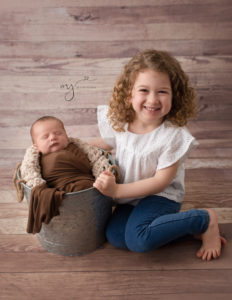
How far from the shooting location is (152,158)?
109cm

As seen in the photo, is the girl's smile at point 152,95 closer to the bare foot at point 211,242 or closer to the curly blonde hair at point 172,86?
the curly blonde hair at point 172,86

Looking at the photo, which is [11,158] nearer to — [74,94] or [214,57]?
[74,94]

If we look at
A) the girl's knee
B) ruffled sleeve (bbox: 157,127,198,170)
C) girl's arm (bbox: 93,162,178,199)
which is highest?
ruffled sleeve (bbox: 157,127,198,170)

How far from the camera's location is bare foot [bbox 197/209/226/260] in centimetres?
108

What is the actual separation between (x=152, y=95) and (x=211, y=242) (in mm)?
526

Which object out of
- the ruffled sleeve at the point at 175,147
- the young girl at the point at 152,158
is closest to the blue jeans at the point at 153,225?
the young girl at the point at 152,158

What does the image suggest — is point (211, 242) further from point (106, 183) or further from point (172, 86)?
point (172, 86)

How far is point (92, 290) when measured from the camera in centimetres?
99

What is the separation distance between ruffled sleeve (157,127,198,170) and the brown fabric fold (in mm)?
248

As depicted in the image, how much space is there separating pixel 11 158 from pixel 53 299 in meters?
0.88

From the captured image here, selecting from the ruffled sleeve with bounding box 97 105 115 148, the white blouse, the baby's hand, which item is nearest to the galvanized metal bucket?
the baby's hand

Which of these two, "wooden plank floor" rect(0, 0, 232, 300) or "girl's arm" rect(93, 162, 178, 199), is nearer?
"girl's arm" rect(93, 162, 178, 199)

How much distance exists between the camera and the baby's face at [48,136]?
110 cm

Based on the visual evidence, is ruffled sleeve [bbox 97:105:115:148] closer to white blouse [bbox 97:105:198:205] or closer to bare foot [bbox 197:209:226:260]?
white blouse [bbox 97:105:198:205]
